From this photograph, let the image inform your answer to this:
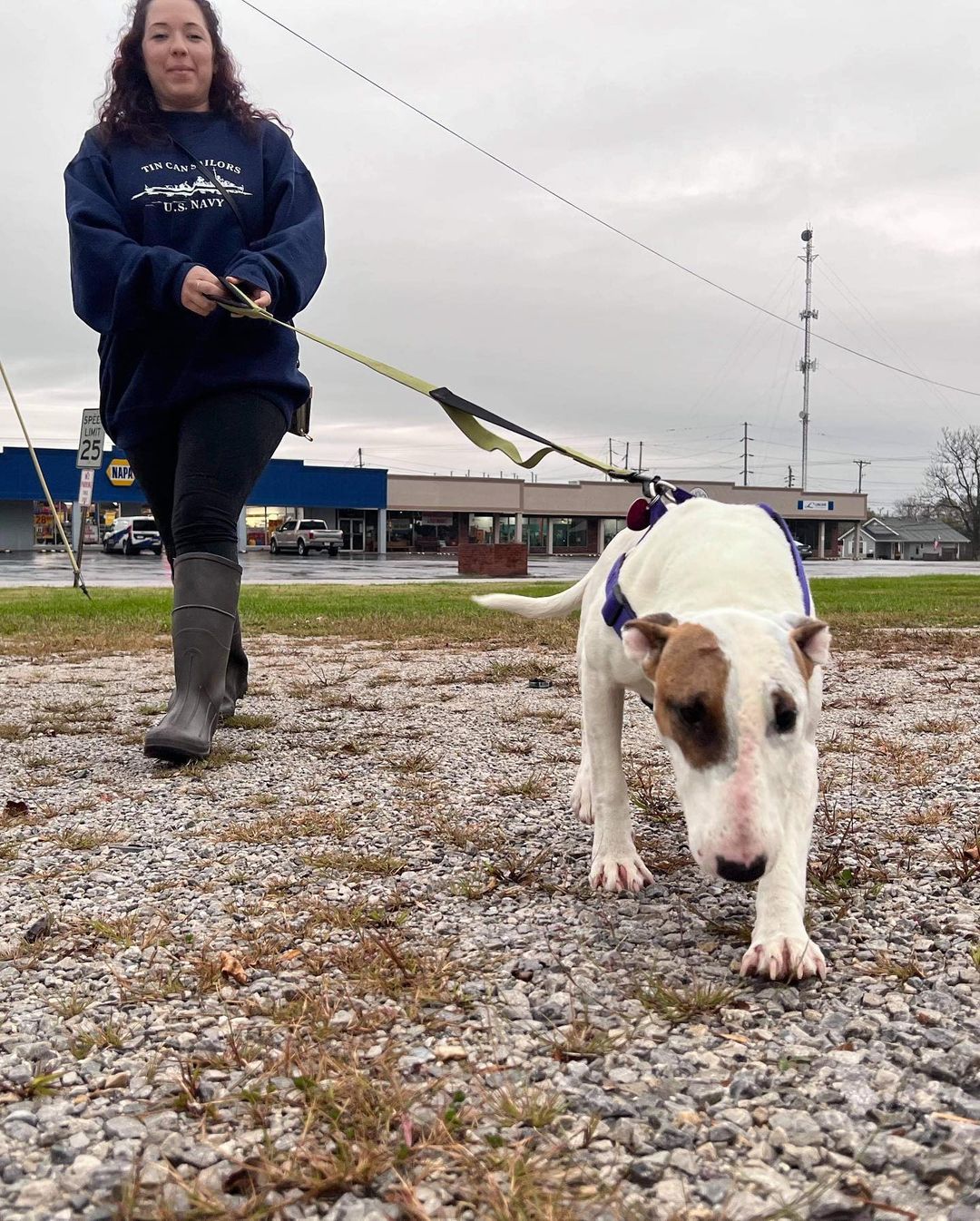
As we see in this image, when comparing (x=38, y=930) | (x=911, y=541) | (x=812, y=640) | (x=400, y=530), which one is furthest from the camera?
(x=911, y=541)

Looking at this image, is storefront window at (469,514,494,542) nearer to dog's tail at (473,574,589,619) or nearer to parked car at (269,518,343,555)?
parked car at (269,518,343,555)

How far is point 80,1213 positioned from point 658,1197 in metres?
0.76

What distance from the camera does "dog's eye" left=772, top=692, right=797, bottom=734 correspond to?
1792 mm

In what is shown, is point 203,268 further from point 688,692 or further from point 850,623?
point 850,623

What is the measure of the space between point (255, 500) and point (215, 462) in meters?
51.2

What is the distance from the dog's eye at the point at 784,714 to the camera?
179 centimetres

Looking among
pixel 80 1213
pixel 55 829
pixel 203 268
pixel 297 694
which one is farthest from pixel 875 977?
pixel 297 694

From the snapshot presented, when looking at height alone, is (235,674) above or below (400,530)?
below

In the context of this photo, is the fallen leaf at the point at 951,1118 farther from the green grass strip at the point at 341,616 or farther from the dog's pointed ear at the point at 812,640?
the green grass strip at the point at 341,616

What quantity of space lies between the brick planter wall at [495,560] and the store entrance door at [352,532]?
3056 cm

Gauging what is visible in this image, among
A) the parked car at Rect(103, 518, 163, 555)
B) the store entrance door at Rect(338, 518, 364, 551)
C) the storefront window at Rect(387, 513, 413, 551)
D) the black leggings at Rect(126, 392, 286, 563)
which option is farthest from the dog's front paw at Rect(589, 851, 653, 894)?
the storefront window at Rect(387, 513, 413, 551)

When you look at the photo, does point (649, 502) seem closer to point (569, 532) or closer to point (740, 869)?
point (740, 869)

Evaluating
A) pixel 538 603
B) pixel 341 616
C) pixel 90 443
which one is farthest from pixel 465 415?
pixel 90 443

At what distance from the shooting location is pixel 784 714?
180 centimetres
